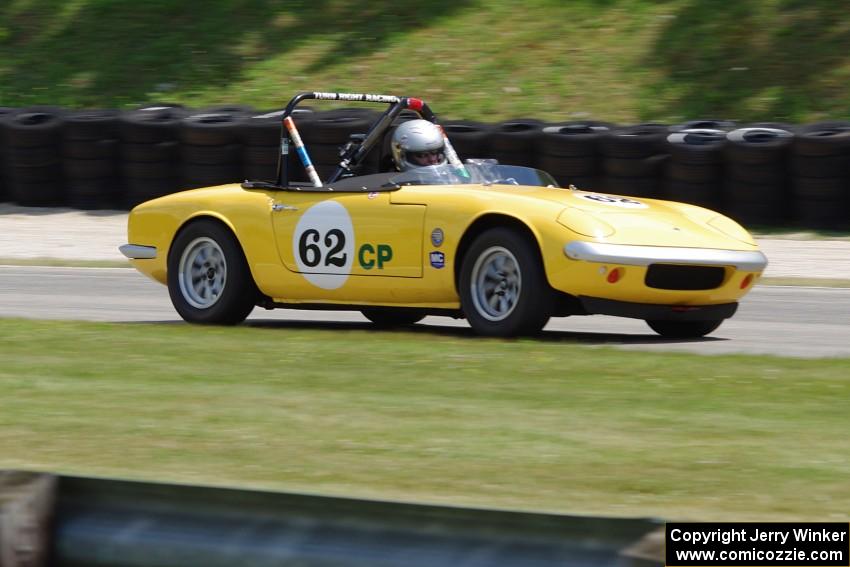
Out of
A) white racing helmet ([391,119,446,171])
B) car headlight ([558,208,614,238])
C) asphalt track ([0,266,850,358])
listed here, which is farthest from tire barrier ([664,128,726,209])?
car headlight ([558,208,614,238])

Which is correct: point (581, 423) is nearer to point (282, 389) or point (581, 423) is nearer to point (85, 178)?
point (282, 389)

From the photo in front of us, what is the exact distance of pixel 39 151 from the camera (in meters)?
17.3

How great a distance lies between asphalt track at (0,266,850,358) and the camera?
853cm

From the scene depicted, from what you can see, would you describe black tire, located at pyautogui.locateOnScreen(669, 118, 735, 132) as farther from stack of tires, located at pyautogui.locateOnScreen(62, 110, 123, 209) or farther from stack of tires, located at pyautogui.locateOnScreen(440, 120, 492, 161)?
stack of tires, located at pyautogui.locateOnScreen(62, 110, 123, 209)

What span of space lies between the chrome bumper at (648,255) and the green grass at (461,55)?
414 inches

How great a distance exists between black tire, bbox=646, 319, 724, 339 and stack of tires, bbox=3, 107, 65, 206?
401 inches

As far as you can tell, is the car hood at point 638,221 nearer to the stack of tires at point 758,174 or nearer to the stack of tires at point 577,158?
the stack of tires at point 758,174

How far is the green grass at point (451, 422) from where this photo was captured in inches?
181

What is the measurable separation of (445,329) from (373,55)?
12976mm

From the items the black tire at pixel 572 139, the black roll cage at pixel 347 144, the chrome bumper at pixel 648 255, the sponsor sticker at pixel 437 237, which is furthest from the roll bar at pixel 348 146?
the black tire at pixel 572 139

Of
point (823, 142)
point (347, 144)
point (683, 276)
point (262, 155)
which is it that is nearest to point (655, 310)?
point (683, 276)

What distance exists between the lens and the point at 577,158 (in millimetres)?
15242

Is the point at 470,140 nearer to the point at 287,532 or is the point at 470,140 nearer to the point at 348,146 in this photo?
the point at 348,146

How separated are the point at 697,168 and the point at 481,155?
7.51 feet
